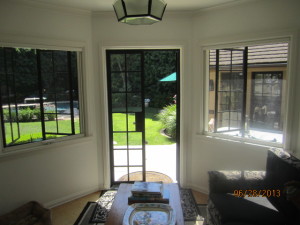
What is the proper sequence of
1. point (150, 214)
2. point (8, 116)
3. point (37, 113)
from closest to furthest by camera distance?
point (150, 214) → point (8, 116) → point (37, 113)

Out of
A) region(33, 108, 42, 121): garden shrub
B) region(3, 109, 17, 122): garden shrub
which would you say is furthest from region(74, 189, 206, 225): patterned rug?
region(3, 109, 17, 122): garden shrub

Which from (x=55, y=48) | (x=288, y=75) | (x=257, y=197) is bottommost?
(x=257, y=197)

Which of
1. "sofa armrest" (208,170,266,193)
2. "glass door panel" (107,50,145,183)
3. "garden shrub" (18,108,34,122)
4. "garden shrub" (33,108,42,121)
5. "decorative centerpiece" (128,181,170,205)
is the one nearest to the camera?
"decorative centerpiece" (128,181,170,205)

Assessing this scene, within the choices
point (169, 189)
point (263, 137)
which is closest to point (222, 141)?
point (263, 137)

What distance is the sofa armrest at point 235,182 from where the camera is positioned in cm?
239

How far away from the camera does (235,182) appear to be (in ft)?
7.92

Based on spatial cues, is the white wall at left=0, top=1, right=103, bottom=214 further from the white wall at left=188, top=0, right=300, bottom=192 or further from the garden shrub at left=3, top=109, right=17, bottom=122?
the white wall at left=188, top=0, right=300, bottom=192

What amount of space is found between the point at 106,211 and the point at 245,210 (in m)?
1.71

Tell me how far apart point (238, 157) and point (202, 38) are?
1.68 meters

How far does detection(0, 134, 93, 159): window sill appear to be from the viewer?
277 cm

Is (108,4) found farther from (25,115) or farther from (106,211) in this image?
(106,211)

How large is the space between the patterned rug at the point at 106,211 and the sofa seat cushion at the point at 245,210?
0.63 metres

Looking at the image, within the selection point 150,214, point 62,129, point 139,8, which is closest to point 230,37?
point 139,8

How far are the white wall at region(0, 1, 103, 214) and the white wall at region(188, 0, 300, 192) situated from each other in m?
1.49
